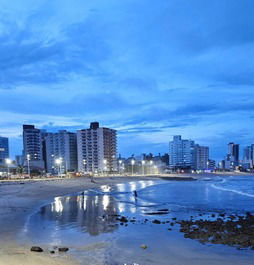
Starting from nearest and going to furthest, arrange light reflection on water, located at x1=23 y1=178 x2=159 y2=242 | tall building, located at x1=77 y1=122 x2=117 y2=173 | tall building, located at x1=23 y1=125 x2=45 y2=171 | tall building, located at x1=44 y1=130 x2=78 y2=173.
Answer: light reflection on water, located at x1=23 y1=178 x2=159 y2=242 < tall building, located at x1=77 y1=122 x2=117 y2=173 < tall building, located at x1=44 y1=130 x2=78 y2=173 < tall building, located at x1=23 y1=125 x2=45 y2=171

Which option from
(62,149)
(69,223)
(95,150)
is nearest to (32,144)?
(62,149)

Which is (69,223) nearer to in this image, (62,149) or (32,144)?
(62,149)

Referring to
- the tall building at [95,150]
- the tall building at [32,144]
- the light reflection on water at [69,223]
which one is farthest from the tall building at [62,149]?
the light reflection on water at [69,223]

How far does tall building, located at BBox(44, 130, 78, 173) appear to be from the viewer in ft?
551

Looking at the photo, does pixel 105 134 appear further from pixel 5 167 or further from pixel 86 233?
pixel 86 233

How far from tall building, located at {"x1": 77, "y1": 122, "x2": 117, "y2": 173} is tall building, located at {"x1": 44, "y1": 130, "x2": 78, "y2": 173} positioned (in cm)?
1283

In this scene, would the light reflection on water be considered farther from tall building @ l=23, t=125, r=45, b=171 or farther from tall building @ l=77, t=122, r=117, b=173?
tall building @ l=23, t=125, r=45, b=171

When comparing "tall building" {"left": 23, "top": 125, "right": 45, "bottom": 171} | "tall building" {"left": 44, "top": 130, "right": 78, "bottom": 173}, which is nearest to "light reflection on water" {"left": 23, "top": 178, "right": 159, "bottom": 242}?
"tall building" {"left": 44, "top": 130, "right": 78, "bottom": 173}

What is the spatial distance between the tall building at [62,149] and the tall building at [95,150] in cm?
1283

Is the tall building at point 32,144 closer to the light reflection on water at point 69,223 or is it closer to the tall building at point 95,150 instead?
the tall building at point 95,150

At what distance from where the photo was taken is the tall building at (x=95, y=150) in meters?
153

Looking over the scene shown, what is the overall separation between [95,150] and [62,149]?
29.2m

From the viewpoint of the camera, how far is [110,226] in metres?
17.6

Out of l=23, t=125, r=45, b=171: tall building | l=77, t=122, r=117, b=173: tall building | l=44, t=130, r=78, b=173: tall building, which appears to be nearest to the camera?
l=77, t=122, r=117, b=173: tall building
